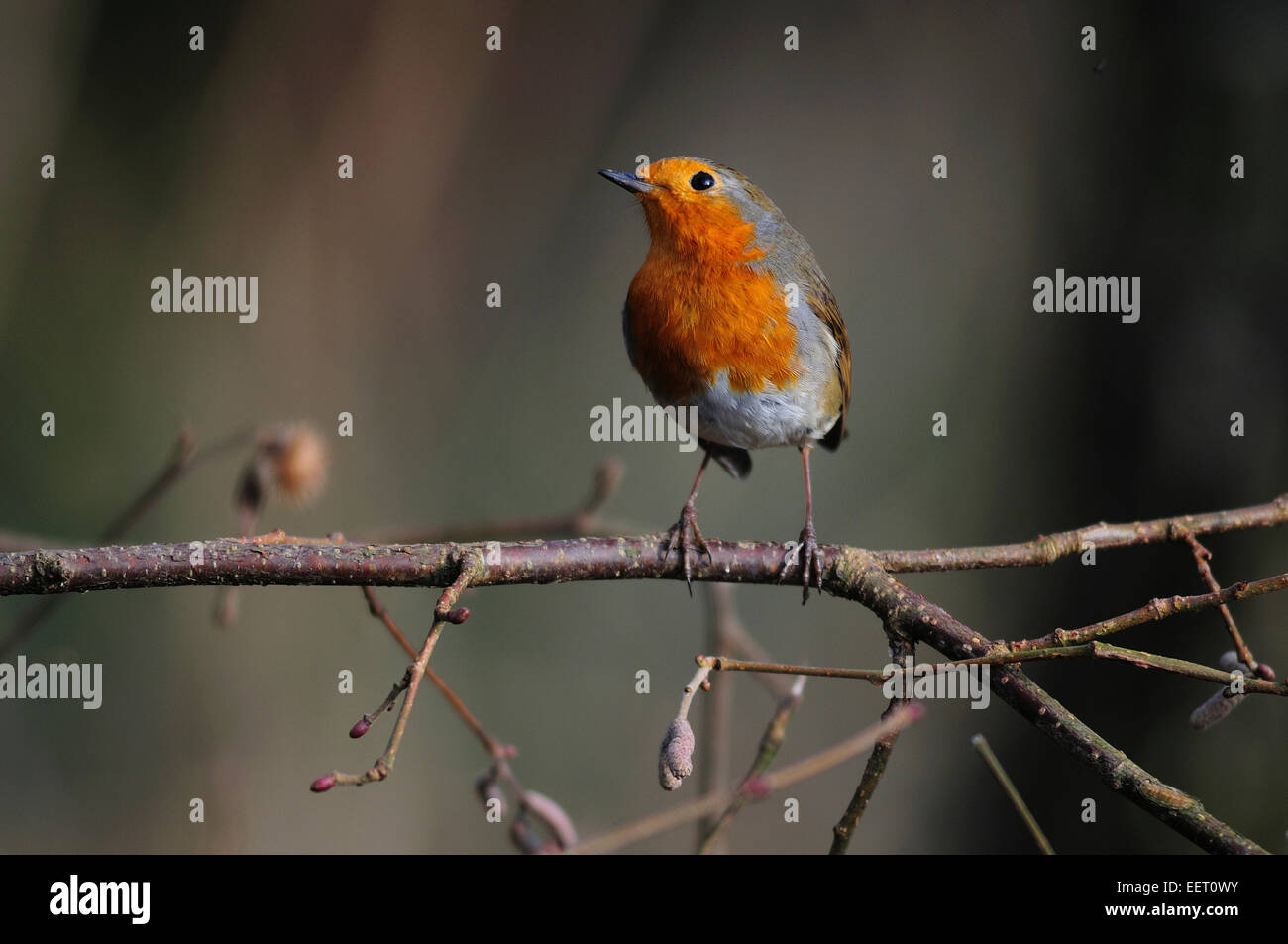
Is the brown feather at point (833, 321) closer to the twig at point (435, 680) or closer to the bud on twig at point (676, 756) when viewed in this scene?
the twig at point (435, 680)

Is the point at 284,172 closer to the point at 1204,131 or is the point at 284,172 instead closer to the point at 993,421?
the point at 993,421

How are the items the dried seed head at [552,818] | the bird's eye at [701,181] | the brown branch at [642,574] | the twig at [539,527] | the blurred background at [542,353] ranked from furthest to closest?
the blurred background at [542,353], the bird's eye at [701,181], the twig at [539,527], the dried seed head at [552,818], the brown branch at [642,574]

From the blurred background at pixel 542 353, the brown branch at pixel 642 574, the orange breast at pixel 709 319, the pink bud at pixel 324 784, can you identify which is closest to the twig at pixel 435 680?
the brown branch at pixel 642 574

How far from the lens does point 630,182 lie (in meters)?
2.79

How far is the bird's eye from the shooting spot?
9.31 feet

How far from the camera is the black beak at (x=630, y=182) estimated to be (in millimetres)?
2773

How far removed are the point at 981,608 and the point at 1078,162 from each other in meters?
1.90

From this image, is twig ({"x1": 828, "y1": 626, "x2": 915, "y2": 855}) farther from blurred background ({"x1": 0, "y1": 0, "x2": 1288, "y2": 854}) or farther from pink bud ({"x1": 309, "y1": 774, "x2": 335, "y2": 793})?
blurred background ({"x1": 0, "y1": 0, "x2": 1288, "y2": 854})

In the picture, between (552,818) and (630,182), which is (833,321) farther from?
(552,818)

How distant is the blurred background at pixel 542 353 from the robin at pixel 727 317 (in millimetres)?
1587

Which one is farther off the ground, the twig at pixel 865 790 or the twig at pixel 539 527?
the twig at pixel 539 527

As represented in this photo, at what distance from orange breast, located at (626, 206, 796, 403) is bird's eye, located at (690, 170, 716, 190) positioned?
→ 0.12m

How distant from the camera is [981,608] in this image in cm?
466

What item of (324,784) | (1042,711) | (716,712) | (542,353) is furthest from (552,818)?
(542,353)
